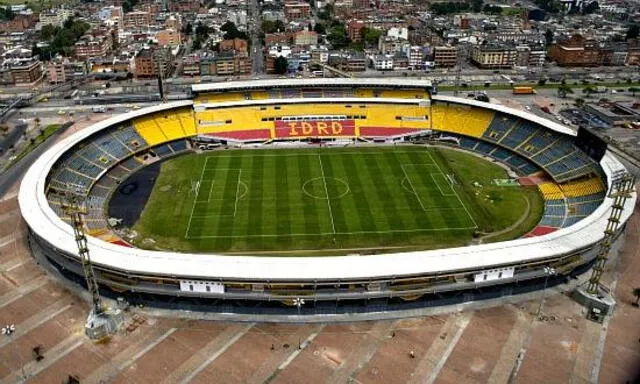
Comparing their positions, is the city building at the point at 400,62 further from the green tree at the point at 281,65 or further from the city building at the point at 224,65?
the city building at the point at 224,65

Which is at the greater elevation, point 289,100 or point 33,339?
point 289,100

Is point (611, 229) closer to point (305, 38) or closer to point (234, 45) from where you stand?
point (234, 45)

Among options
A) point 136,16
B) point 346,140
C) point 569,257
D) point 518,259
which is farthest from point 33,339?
point 136,16

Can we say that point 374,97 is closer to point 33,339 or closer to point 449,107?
point 449,107

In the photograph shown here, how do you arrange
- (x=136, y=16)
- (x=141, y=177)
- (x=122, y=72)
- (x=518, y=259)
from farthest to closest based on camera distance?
(x=136, y=16) < (x=122, y=72) < (x=141, y=177) < (x=518, y=259)

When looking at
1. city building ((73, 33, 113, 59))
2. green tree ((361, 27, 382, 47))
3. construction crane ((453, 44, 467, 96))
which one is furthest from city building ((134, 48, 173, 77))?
construction crane ((453, 44, 467, 96))

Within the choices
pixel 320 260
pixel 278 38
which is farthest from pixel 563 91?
pixel 320 260
